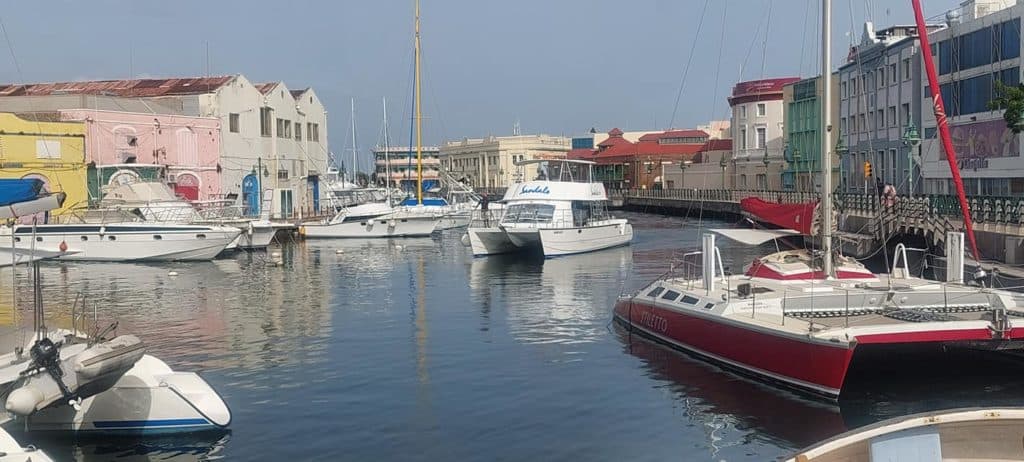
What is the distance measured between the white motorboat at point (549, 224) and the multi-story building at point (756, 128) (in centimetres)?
4638

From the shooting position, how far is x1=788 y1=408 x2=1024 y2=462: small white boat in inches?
374

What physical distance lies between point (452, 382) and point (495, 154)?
134 meters

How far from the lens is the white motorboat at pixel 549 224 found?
151ft

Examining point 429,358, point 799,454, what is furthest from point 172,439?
point 799,454

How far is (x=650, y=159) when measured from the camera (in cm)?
12256

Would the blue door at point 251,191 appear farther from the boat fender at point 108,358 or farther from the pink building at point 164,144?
the boat fender at point 108,358

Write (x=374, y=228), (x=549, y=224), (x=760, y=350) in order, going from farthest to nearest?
(x=374, y=228), (x=549, y=224), (x=760, y=350)

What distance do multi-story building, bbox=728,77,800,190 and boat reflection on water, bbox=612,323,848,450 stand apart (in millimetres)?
75284

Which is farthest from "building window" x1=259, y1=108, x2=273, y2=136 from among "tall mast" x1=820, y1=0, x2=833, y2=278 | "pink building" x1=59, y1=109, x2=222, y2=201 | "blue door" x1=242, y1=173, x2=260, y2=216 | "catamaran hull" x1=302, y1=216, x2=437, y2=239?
"tall mast" x1=820, y1=0, x2=833, y2=278

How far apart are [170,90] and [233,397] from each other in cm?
5557

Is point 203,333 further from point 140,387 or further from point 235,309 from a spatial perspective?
point 140,387

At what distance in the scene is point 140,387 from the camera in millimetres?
16062

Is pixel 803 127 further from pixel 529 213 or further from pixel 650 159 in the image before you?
pixel 529 213

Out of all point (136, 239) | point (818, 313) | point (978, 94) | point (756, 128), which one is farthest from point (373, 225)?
point (756, 128)
